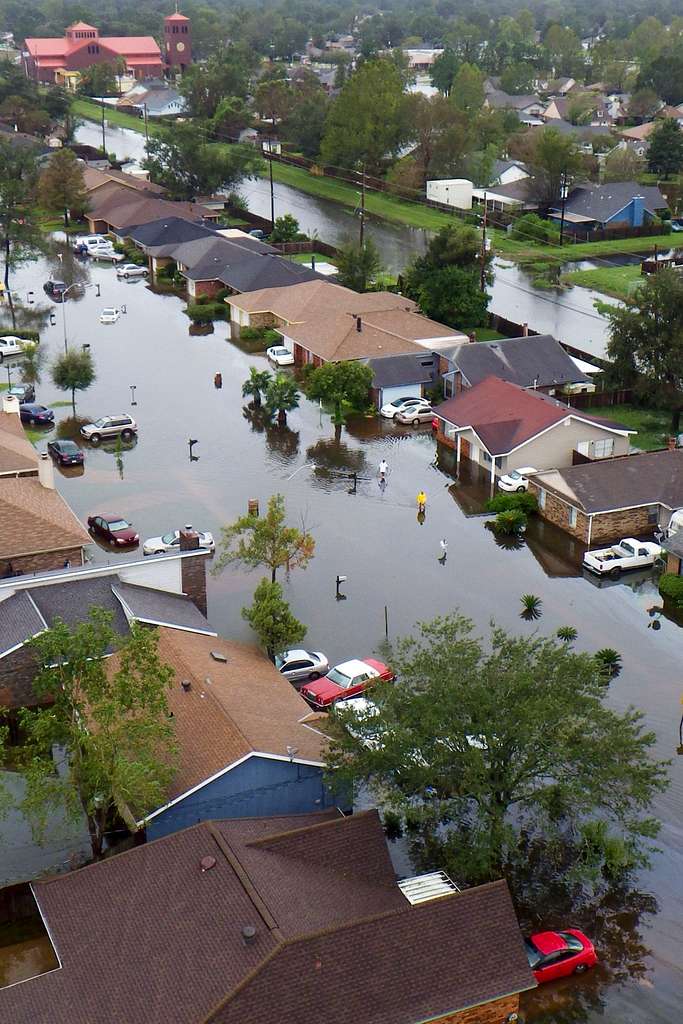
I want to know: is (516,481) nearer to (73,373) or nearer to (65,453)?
(65,453)

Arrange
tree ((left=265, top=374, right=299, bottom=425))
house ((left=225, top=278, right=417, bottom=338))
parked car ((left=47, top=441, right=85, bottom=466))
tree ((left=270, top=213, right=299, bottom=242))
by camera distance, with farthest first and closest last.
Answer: tree ((left=270, top=213, right=299, bottom=242)) → house ((left=225, top=278, right=417, bottom=338)) → tree ((left=265, top=374, right=299, bottom=425)) → parked car ((left=47, top=441, right=85, bottom=466))

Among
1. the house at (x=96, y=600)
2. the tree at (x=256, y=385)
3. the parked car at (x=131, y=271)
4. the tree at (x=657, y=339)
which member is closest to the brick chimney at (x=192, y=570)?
the house at (x=96, y=600)

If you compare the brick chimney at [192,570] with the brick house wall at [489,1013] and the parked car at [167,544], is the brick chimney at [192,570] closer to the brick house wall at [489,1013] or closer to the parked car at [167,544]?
the parked car at [167,544]

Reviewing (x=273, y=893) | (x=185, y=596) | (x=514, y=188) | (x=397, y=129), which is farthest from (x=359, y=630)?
(x=397, y=129)

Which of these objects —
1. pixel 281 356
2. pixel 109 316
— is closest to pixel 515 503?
pixel 281 356

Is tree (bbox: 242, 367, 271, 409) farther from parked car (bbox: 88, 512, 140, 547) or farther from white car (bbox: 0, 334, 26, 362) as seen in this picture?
parked car (bbox: 88, 512, 140, 547)

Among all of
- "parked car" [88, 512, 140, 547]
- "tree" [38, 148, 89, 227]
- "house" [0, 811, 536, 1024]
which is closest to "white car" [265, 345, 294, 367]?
"parked car" [88, 512, 140, 547]
